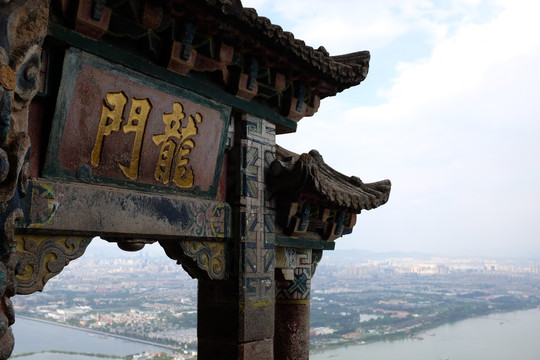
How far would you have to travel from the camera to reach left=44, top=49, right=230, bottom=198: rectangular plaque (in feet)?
10.7

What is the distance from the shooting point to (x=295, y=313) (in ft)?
19.1

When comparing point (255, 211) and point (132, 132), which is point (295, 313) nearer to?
point (255, 211)

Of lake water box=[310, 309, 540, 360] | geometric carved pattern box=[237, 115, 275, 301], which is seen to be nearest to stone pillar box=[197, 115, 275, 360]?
geometric carved pattern box=[237, 115, 275, 301]

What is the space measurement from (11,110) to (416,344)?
151ft

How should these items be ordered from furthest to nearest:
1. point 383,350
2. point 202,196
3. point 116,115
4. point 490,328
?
1. point 490,328
2. point 383,350
3. point 202,196
4. point 116,115

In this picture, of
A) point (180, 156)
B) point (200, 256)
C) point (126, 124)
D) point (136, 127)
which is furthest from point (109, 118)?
point (200, 256)

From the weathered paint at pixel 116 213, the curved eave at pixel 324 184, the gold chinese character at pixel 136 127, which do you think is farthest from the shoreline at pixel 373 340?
the gold chinese character at pixel 136 127

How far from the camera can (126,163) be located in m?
3.74

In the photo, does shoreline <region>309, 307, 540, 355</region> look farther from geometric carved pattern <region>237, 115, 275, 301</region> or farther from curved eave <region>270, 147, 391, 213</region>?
geometric carved pattern <region>237, 115, 275, 301</region>

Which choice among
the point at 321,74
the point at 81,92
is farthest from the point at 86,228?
the point at 321,74

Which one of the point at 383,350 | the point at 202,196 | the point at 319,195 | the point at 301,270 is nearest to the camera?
the point at 202,196

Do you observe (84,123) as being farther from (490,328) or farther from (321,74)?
(490,328)

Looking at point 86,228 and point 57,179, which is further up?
point 57,179

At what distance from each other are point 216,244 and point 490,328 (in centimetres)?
5349
